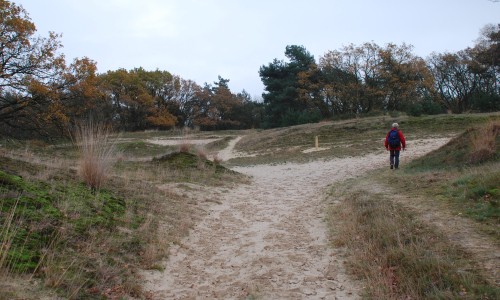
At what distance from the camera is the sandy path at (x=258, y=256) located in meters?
4.01

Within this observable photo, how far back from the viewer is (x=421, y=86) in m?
37.1

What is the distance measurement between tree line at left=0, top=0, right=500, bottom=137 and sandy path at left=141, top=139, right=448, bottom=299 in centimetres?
526

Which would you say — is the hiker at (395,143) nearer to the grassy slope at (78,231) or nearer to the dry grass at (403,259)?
the dry grass at (403,259)

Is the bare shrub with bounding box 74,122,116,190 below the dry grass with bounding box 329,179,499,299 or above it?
above

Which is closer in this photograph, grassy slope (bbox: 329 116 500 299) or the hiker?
grassy slope (bbox: 329 116 500 299)

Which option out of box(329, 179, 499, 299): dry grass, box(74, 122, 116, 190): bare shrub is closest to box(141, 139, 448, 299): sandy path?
box(329, 179, 499, 299): dry grass

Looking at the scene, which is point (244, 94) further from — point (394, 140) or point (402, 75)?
point (394, 140)

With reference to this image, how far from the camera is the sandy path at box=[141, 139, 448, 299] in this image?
401 cm

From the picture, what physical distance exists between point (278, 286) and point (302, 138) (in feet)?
74.1

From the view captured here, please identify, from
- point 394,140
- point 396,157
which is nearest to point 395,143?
point 394,140

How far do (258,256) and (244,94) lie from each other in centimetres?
6754

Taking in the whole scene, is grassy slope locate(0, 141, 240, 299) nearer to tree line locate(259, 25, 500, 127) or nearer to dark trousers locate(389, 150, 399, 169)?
dark trousers locate(389, 150, 399, 169)

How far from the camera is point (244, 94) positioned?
7144cm

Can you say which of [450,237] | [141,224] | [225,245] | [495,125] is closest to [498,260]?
[450,237]
